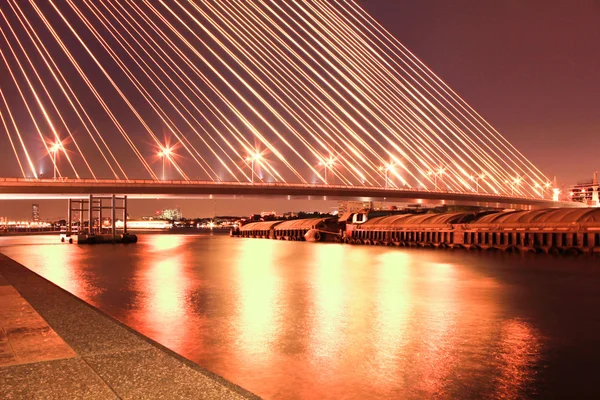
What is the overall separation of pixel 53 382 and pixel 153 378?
794 millimetres

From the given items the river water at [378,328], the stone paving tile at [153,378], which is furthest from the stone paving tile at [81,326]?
the river water at [378,328]

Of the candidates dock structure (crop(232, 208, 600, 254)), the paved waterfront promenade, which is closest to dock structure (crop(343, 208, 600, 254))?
dock structure (crop(232, 208, 600, 254))

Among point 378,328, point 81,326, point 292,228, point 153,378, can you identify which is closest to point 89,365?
point 153,378

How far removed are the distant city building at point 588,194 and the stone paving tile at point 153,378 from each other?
4182 inches

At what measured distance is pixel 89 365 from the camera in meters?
4.74

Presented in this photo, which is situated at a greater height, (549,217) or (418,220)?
(549,217)

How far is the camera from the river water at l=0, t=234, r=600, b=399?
579 centimetres

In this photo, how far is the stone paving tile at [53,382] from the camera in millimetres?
3949

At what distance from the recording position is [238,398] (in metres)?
3.99

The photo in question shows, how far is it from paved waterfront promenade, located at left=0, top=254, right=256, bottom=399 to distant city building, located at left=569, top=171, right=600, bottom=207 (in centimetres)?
10581

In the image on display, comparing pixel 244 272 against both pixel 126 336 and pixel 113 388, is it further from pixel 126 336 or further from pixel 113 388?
pixel 113 388

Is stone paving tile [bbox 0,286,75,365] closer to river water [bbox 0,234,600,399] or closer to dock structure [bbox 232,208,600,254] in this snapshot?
river water [bbox 0,234,600,399]

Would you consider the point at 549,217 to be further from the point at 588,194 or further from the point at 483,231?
the point at 588,194

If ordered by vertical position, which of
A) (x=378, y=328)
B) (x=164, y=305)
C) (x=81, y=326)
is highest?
(x=81, y=326)
